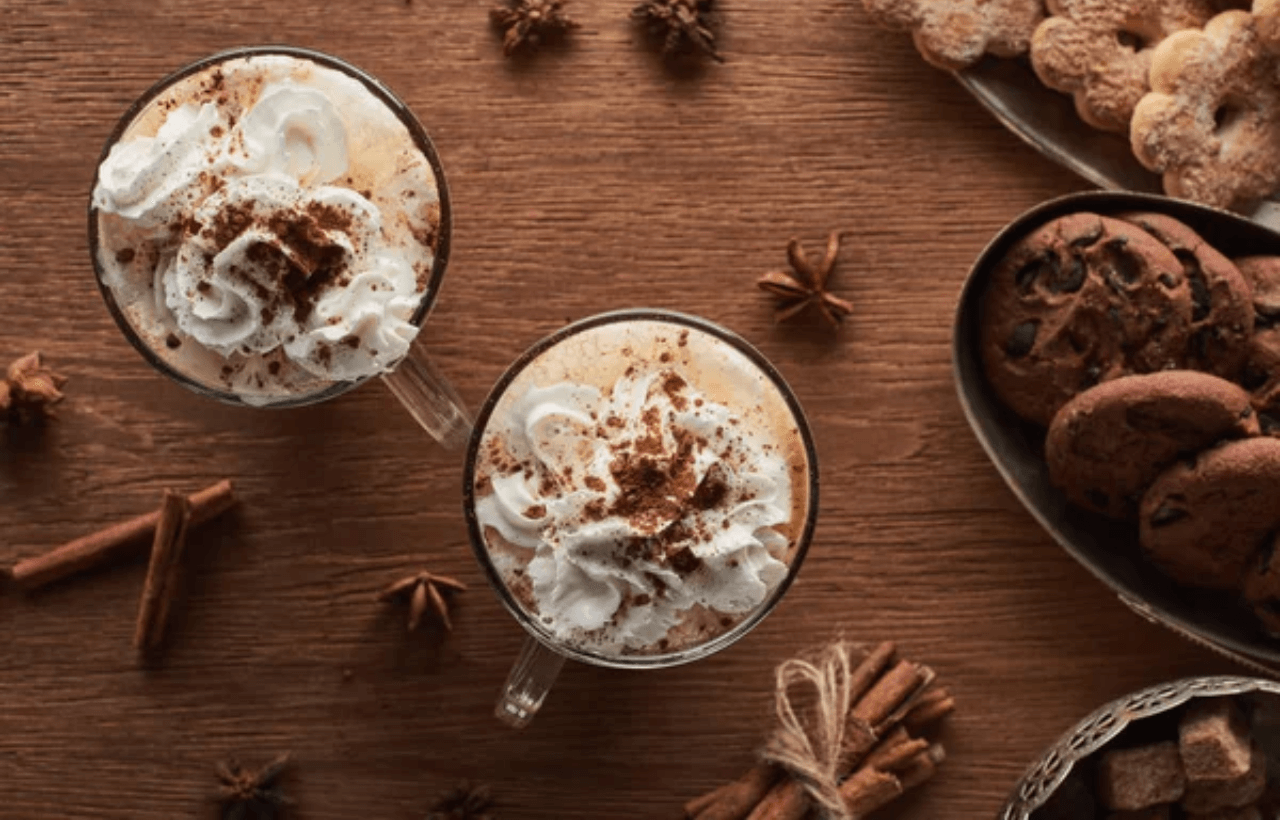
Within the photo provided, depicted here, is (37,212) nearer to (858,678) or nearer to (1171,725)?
(858,678)

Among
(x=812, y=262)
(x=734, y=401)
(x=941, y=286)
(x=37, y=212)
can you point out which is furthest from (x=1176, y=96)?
(x=37, y=212)

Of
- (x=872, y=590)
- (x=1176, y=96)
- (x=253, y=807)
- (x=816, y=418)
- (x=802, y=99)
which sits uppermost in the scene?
(x=1176, y=96)

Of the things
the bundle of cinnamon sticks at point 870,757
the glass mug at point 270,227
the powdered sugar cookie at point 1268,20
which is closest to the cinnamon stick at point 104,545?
the glass mug at point 270,227

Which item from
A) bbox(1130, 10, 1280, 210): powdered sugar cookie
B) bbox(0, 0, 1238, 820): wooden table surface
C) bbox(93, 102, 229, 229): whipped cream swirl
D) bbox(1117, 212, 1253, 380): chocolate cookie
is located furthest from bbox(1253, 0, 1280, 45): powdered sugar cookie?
bbox(93, 102, 229, 229): whipped cream swirl

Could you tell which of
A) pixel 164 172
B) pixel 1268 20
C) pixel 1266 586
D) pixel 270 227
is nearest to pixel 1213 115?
pixel 1268 20

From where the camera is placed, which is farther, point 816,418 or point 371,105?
point 816,418

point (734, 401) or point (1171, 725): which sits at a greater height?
point (734, 401)
